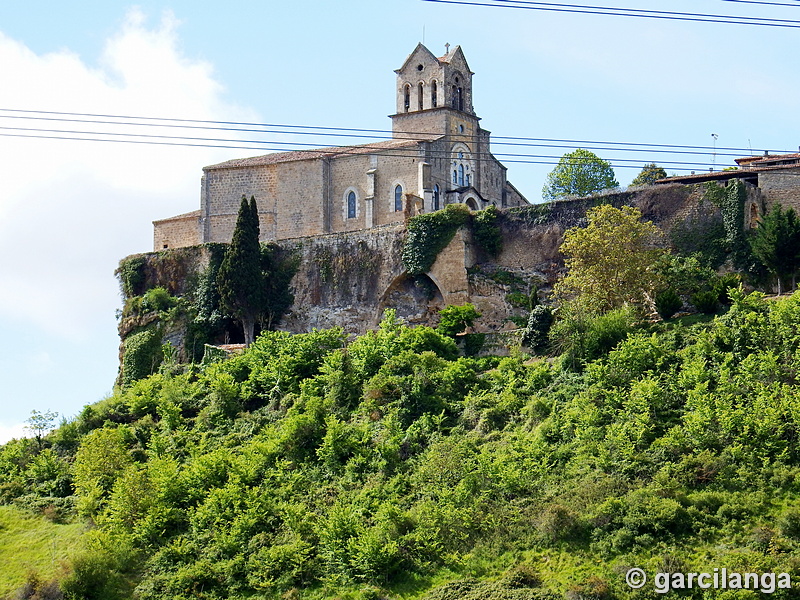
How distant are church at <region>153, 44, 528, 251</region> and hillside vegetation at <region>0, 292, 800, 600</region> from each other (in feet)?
42.5

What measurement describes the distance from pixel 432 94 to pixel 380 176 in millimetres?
5264

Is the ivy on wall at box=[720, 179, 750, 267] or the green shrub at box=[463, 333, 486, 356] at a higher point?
the ivy on wall at box=[720, 179, 750, 267]

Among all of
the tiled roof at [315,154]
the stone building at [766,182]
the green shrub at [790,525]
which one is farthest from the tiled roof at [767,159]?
the green shrub at [790,525]

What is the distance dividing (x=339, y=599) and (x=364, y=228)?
2468 cm

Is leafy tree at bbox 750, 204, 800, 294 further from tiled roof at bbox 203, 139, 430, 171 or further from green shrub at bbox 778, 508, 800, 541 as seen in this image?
tiled roof at bbox 203, 139, 430, 171

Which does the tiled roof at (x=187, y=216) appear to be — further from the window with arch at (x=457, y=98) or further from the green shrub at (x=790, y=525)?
the green shrub at (x=790, y=525)

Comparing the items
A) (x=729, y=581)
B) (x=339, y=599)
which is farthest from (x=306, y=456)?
(x=729, y=581)

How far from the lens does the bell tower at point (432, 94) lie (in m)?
61.0

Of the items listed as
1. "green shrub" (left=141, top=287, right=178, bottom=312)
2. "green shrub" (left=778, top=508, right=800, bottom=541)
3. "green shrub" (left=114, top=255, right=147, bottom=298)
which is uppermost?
"green shrub" (left=114, top=255, right=147, bottom=298)

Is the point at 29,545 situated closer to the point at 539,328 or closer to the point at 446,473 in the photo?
the point at 446,473

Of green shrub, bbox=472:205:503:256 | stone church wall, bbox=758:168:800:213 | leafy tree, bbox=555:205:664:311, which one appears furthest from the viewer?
green shrub, bbox=472:205:503:256

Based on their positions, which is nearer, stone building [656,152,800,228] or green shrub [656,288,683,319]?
green shrub [656,288,683,319]

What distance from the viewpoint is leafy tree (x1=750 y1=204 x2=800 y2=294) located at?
45.0 m

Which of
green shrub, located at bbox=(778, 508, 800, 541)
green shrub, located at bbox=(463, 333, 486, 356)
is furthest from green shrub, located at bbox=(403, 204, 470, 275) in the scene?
green shrub, located at bbox=(778, 508, 800, 541)
